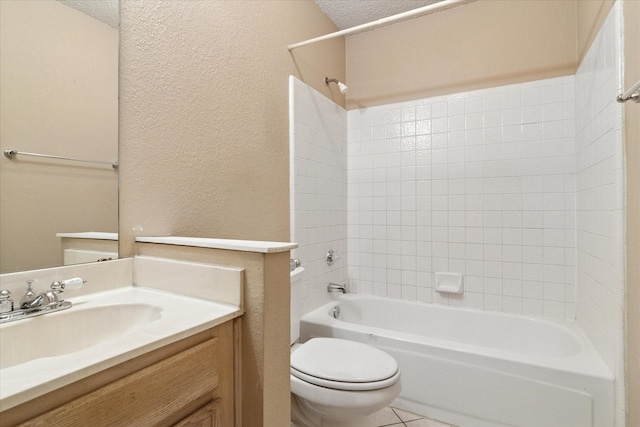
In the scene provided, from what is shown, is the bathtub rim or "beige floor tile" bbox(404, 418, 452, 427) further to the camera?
"beige floor tile" bbox(404, 418, 452, 427)

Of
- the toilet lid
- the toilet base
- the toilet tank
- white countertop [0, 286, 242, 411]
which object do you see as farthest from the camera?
the toilet tank

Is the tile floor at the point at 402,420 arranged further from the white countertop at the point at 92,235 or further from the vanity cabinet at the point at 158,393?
the white countertop at the point at 92,235

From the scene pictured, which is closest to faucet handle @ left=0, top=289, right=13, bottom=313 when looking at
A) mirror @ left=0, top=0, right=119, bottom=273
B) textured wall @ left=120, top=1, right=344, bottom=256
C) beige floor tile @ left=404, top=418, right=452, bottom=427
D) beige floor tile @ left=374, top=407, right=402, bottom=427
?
mirror @ left=0, top=0, right=119, bottom=273

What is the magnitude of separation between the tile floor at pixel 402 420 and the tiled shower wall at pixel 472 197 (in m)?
0.82

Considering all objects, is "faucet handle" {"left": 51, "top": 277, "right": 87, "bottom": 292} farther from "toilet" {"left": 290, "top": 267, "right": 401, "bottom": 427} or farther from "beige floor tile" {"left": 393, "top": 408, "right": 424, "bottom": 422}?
"beige floor tile" {"left": 393, "top": 408, "right": 424, "bottom": 422}

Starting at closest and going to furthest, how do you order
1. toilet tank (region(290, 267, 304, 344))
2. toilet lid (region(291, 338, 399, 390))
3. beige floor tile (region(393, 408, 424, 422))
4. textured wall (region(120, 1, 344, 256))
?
textured wall (region(120, 1, 344, 256)) < toilet lid (region(291, 338, 399, 390)) < toilet tank (region(290, 267, 304, 344)) < beige floor tile (region(393, 408, 424, 422))

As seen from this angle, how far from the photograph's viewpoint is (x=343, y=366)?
1.36 m

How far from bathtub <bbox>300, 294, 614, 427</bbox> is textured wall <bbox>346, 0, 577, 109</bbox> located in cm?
160

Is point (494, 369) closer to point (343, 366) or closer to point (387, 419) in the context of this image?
point (387, 419)

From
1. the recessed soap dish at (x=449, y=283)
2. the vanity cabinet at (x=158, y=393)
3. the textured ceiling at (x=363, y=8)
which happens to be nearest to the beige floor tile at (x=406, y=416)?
the recessed soap dish at (x=449, y=283)

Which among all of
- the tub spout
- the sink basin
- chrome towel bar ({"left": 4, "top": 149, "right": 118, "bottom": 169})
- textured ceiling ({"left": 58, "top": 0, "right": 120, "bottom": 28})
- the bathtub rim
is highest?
textured ceiling ({"left": 58, "top": 0, "right": 120, "bottom": 28})

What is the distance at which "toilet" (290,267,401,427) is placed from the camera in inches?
48.5

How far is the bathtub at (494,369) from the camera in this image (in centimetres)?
142

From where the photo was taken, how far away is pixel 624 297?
4.31 feet
